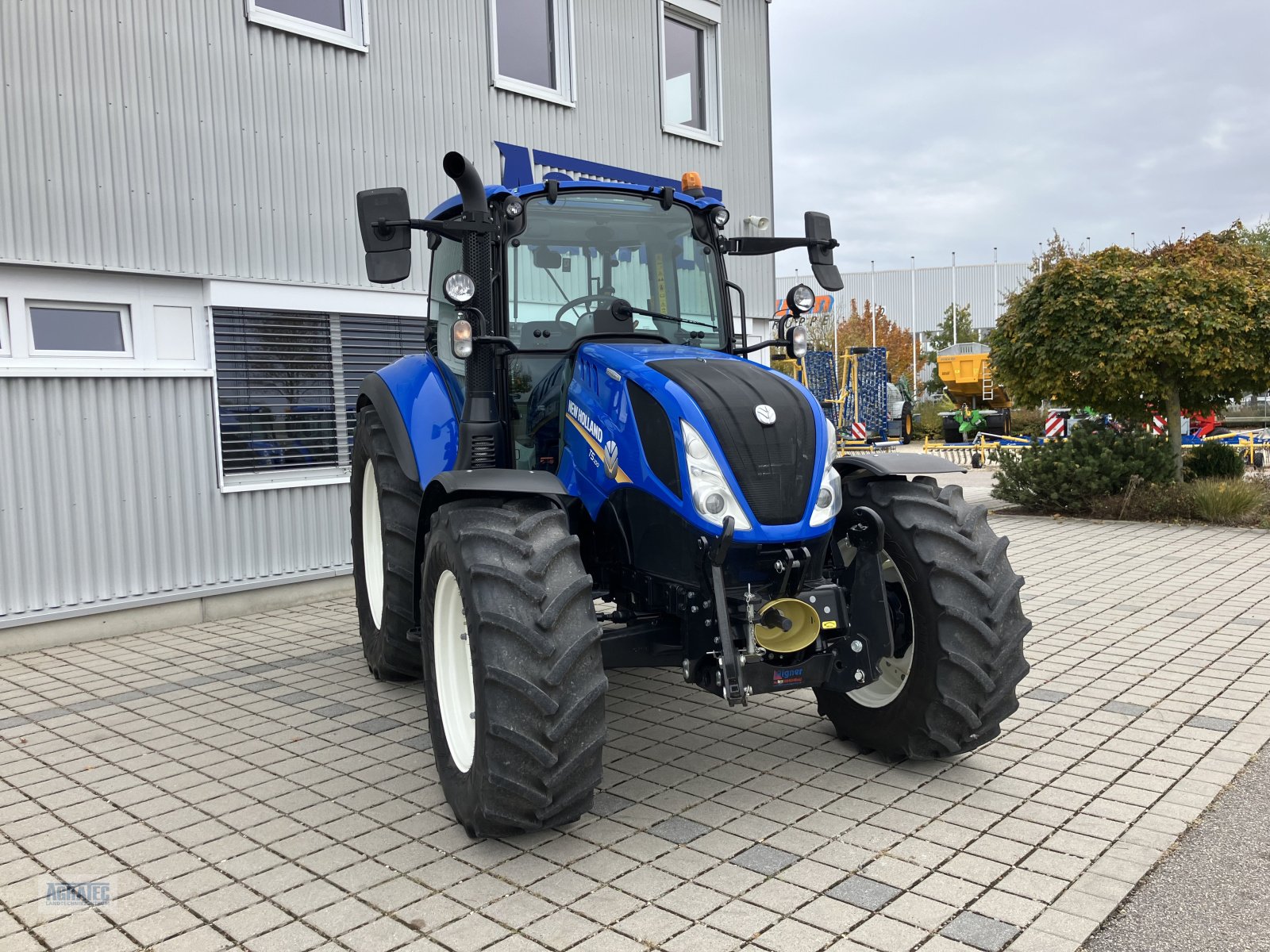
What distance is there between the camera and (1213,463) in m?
12.8

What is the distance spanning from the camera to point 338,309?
8.02 m

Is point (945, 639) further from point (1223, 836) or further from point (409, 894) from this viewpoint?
point (409, 894)

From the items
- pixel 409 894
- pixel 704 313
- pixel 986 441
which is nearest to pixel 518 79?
pixel 704 313

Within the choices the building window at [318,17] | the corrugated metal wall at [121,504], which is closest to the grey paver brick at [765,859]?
the corrugated metal wall at [121,504]

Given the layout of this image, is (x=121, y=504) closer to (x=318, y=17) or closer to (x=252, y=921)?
(x=318, y=17)

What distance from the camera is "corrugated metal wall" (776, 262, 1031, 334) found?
56.3 m

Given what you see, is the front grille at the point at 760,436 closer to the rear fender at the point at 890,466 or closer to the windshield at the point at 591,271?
the rear fender at the point at 890,466

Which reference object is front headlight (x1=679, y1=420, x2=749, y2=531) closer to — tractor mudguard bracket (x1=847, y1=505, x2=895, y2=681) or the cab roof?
tractor mudguard bracket (x1=847, y1=505, x2=895, y2=681)

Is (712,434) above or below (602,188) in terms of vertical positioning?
below

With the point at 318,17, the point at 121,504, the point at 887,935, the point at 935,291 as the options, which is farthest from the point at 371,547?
the point at 935,291

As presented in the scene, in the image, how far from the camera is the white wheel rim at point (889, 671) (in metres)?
3.95

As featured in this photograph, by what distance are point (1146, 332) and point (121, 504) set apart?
10097mm

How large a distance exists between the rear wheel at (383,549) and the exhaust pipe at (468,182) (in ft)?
4.65

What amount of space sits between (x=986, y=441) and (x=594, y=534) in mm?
20924
